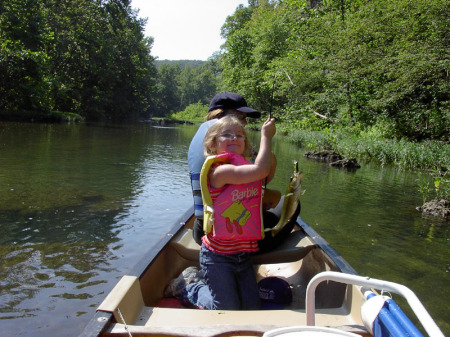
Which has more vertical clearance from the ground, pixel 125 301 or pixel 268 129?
pixel 268 129

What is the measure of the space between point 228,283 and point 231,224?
0.41 m

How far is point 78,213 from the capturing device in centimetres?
717

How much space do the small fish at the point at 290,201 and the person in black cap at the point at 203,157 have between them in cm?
5

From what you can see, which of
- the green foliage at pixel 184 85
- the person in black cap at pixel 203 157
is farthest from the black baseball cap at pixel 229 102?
the green foliage at pixel 184 85

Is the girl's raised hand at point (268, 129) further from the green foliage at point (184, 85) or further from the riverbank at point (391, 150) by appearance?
the green foliage at point (184, 85)

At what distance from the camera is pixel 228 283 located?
8.92ft

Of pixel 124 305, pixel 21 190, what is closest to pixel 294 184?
pixel 124 305

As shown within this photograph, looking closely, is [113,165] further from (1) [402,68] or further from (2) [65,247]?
(1) [402,68]

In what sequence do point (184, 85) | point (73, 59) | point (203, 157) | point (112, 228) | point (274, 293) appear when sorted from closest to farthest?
1. point (203, 157)
2. point (274, 293)
3. point (112, 228)
4. point (73, 59)
5. point (184, 85)

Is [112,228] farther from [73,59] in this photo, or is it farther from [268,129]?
[73,59]

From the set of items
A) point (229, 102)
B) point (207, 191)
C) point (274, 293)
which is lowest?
point (274, 293)

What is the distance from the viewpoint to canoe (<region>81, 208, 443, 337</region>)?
180 centimetres

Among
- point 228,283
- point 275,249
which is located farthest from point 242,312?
point 275,249

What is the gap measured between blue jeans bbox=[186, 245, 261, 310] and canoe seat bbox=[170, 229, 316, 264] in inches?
19.0
